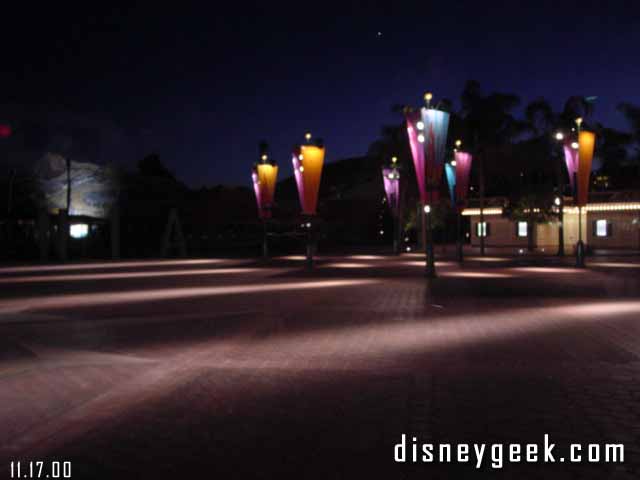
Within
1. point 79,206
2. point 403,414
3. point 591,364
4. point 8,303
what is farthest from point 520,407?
point 79,206

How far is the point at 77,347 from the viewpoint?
9625 millimetres

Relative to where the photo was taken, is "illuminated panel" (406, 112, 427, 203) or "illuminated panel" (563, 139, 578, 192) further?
"illuminated panel" (563, 139, 578, 192)

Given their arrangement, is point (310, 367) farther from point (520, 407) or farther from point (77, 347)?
point (77, 347)

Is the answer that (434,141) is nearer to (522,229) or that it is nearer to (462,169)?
(462,169)

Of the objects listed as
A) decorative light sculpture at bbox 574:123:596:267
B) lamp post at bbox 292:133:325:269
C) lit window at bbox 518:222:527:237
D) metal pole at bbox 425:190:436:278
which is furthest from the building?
metal pole at bbox 425:190:436:278

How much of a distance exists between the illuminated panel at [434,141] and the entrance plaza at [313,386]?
8.11 m

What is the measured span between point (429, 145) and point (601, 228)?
38.4 meters

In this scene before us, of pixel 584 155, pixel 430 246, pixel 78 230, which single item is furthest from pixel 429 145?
pixel 78 230

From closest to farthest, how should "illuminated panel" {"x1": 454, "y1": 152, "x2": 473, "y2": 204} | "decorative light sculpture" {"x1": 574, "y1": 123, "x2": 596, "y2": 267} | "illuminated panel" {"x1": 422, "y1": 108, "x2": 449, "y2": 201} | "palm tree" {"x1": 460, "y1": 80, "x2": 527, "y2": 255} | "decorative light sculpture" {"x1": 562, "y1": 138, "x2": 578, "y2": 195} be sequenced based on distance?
"illuminated panel" {"x1": 422, "y1": 108, "x2": 449, "y2": 201}, "decorative light sculpture" {"x1": 574, "y1": 123, "x2": 596, "y2": 267}, "decorative light sculpture" {"x1": 562, "y1": 138, "x2": 578, "y2": 195}, "illuminated panel" {"x1": 454, "y1": 152, "x2": 473, "y2": 204}, "palm tree" {"x1": 460, "y1": 80, "x2": 527, "y2": 255}

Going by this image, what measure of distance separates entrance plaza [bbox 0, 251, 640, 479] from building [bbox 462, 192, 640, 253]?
3804cm

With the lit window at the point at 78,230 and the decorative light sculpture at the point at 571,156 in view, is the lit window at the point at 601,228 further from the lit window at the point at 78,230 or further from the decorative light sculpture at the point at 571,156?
the lit window at the point at 78,230

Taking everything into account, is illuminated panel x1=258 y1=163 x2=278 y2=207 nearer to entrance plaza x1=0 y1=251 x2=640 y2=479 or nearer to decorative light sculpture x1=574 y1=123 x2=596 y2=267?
decorative light sculpture x1=574 y1=123 x2=596 y2=267

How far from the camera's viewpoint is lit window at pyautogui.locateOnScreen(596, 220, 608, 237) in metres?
53.9

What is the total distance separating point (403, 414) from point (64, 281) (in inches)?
819
